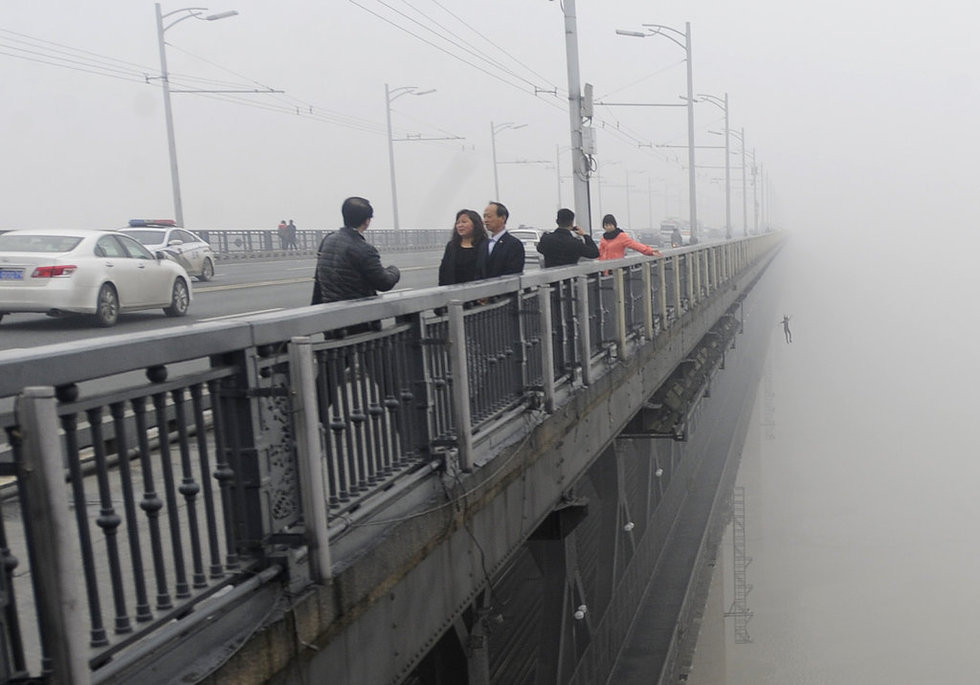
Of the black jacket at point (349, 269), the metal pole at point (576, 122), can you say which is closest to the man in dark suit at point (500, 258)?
the black jacket at point (349, 269)

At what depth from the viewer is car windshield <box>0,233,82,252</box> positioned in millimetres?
14016

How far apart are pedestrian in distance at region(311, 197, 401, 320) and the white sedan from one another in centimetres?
840

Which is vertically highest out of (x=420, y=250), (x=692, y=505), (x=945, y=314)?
(x=420, y=250)

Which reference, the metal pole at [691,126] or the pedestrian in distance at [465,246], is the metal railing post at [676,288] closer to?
the pedestrian in distance at [465,246]

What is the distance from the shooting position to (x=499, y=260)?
25.0ft

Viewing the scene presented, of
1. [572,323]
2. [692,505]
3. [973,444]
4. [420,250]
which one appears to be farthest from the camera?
[973,444]

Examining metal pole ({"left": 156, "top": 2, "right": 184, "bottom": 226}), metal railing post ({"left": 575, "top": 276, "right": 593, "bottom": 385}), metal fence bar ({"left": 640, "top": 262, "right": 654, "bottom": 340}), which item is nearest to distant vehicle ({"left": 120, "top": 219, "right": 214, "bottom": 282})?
metal pole ({"left": 156, "top": 2, "right": 184, "bottom": 226})

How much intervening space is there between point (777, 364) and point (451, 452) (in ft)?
282

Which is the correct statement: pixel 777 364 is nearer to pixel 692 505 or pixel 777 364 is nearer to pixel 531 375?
pixel 692 505

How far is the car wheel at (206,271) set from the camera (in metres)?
26.1

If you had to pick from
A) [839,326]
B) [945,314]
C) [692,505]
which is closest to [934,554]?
[692,505]

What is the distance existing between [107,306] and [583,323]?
26.1 ft

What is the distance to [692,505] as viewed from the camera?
1086 inches

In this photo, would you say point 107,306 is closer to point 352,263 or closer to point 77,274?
A: point 77,274
